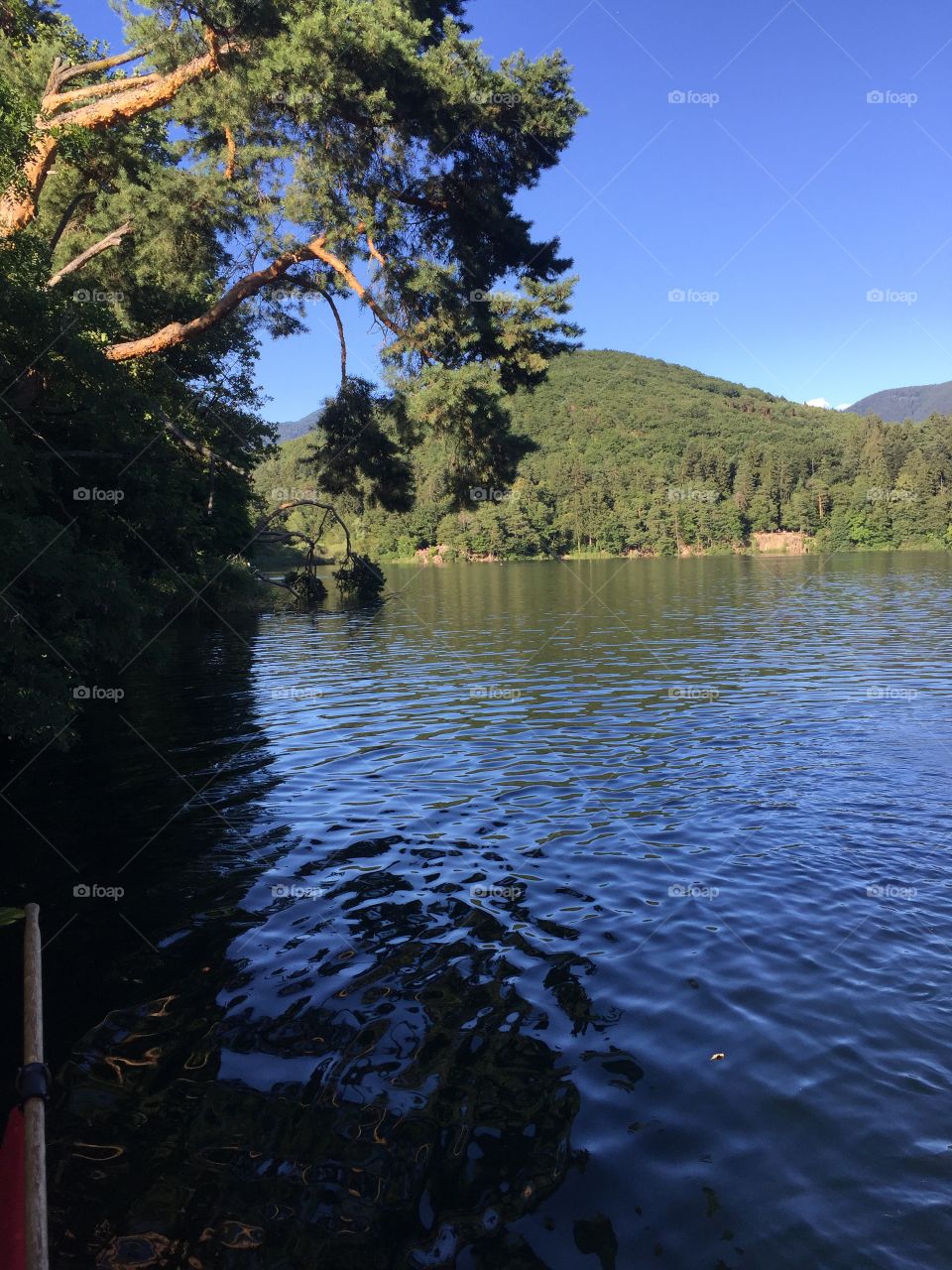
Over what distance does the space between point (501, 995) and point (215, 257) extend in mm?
19356

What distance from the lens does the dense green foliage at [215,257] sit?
493 inches

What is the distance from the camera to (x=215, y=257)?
2031cm

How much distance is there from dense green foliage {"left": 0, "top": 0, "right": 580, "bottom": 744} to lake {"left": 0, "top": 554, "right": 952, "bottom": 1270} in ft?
11.2

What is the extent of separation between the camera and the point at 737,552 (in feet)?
546

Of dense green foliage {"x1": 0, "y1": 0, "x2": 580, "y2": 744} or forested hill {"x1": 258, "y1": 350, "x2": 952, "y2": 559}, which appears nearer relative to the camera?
dense green foliage {"x1": 0, "y1": 0, "x2": 580, "y2": 744}

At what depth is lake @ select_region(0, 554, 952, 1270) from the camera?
491 centimetres

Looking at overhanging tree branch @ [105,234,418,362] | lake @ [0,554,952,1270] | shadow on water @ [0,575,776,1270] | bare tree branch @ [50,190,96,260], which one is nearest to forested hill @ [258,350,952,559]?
bare tree branch @ [50,190,96,260]

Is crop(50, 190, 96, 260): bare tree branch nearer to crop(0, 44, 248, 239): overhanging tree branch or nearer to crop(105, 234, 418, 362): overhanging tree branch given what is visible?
crop(0, 44, 248, 239): overhanging tree branch

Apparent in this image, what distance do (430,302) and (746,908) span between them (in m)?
14.9

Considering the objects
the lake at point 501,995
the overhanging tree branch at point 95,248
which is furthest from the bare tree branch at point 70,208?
the lake at point 501,995

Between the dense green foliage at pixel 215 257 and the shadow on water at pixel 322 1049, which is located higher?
the dense green foliage at pixel 215 257

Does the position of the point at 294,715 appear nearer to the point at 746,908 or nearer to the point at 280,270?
the point at 280,270

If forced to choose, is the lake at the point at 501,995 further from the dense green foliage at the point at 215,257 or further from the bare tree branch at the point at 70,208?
the bare tree branch at the point at 70,208

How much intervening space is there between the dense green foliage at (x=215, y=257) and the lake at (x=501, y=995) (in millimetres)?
3426
